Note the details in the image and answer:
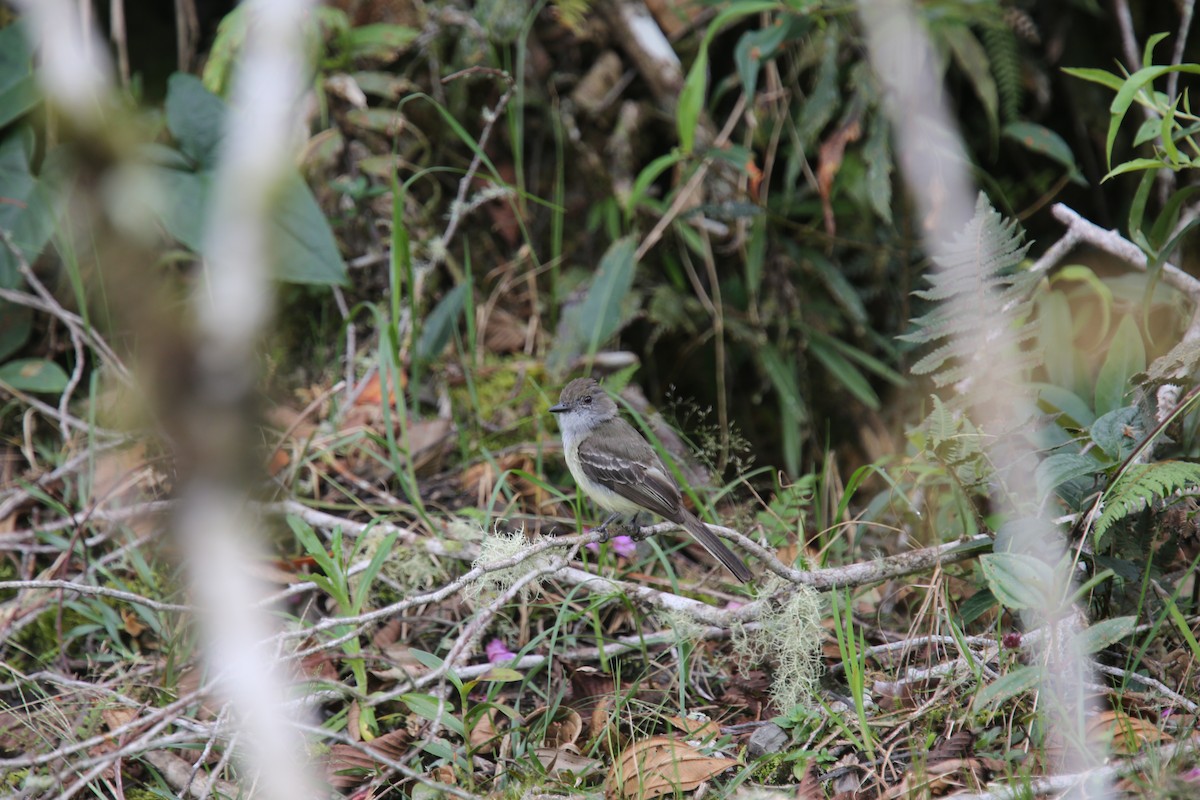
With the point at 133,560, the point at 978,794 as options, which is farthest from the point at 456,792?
the point at 133,560

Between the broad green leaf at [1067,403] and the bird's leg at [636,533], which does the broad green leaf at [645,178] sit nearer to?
the bird's leg at [636,533]

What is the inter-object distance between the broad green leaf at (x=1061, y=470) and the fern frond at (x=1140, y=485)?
3.4 inches

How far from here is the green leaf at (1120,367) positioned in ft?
12.0

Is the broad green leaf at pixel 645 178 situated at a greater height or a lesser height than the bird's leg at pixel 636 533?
greater

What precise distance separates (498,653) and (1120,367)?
2.56 m

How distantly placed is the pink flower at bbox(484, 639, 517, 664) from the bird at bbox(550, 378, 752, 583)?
601 millimetres

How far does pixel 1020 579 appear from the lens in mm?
2805

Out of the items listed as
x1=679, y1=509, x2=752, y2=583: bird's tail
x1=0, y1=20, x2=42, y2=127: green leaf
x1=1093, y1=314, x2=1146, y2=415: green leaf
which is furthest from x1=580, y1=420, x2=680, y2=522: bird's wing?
x1=0, y1=20, x2=42, y2=127: green leaf

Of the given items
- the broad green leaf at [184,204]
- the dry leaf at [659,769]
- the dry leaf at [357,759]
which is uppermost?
the broad green leaf at [184,204]

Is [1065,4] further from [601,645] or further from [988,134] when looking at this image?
[601,645]

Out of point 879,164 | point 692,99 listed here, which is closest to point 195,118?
point 692,99

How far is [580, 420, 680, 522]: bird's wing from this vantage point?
4070 mm

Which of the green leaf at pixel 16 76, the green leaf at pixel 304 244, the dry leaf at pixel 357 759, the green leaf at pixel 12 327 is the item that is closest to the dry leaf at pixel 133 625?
the dry leaf at pixel 357 759

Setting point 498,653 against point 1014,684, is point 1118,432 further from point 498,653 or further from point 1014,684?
point 498,653
